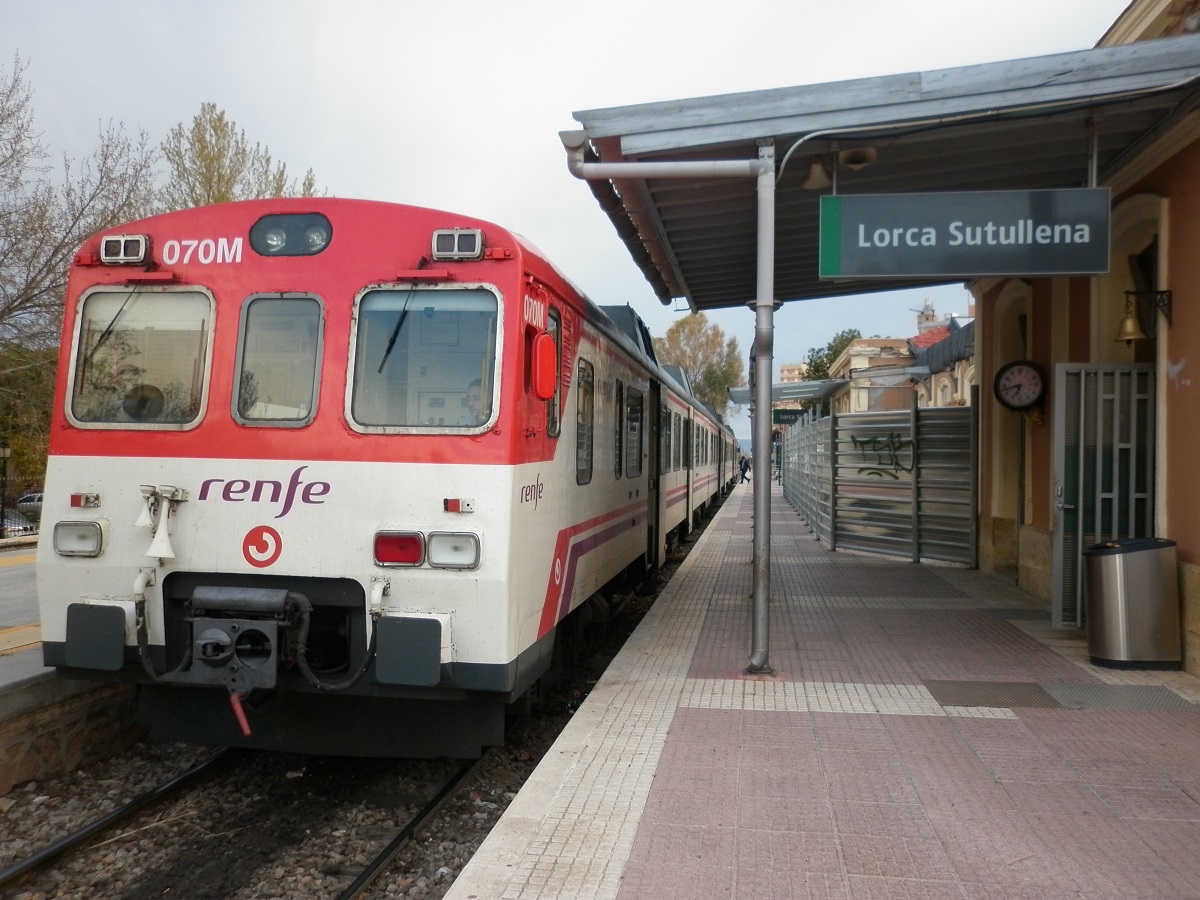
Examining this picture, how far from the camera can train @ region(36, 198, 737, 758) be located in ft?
15.4

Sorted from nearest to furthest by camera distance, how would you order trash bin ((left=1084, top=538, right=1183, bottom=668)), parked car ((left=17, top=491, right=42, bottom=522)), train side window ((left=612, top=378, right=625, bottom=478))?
trash bin ((left=1084, top=538, right=1183, bottom=668)), train side window ((left=612, top=378, right=625, bottom=478)), parked car ((left=17, top=491, right=42, bottom=522))

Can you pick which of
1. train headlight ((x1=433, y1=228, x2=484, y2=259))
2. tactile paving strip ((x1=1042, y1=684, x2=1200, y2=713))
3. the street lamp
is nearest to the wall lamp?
tactile paving strip ((x1=1042, y1=684, x2=1200, y2=713))

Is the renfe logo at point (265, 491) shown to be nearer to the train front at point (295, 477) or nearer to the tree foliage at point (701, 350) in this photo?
the train front at point (295, 477)

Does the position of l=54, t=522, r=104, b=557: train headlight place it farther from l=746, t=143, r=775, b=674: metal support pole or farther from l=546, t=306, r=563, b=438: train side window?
l=746, t=143, r=775, b=674: metal support pole

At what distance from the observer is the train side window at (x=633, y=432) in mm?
8742

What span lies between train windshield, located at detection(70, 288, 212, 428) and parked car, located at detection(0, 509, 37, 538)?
16989 mm

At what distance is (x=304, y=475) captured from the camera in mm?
4855

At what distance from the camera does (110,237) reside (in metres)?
5.15

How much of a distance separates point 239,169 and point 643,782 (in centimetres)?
2238

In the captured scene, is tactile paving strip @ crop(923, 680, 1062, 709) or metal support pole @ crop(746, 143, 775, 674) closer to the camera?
tactile paving strip @ crop(923, 680, 1062, 709)

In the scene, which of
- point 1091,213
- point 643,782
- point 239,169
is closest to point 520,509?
point 643,782

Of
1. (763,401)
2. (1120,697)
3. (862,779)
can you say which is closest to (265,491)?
(862,779)

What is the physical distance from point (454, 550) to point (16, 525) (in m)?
23.0

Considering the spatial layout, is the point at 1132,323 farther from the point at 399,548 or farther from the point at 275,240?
the point at 275,240
